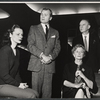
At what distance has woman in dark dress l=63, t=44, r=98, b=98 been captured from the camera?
4.67 meters

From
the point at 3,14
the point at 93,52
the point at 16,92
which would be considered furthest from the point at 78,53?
the point at 3,14

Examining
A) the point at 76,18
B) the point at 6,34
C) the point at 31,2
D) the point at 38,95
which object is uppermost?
the point at 31,2

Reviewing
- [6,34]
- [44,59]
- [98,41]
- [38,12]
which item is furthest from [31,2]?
[98,41]

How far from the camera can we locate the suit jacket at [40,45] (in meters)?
4.67

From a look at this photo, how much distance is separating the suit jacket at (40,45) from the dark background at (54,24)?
8 cm

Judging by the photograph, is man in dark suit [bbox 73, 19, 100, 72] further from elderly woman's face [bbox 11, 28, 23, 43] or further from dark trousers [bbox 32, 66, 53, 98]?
elderly woman's face [bbox 11, 28, 23, 43]

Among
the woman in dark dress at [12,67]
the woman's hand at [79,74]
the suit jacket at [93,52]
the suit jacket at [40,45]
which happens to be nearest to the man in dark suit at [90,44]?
the suit jacket at [93,52]

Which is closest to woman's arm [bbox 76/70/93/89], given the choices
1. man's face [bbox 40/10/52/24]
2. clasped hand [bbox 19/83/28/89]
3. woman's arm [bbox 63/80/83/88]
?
woman's arm [bbox 63/80/83/88]

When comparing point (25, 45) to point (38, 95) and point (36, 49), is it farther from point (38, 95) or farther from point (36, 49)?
point (38, 95)

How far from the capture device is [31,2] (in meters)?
4.65

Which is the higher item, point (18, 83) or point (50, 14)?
point (50, 14)

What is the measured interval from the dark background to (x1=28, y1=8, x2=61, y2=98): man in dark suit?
0.27 ft

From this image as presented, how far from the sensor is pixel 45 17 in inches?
185

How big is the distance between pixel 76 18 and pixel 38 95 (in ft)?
5.55
